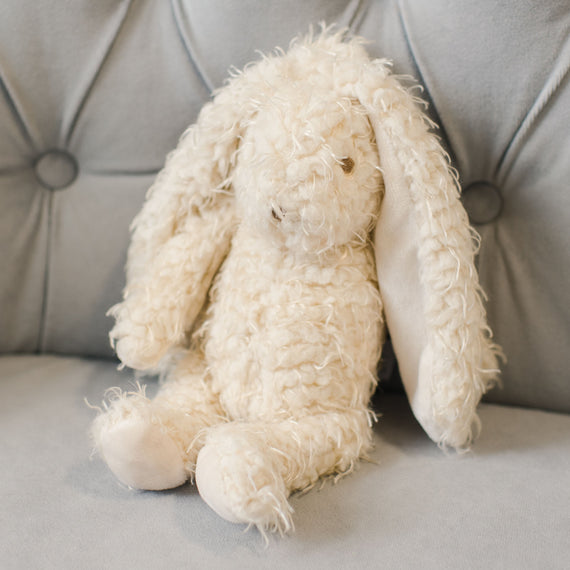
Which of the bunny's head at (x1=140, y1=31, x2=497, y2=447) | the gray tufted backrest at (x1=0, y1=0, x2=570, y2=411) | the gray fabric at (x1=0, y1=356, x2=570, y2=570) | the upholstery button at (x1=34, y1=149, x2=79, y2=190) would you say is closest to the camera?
the gray fabric at (x1=0, y1=356, x2=570, y2=570)

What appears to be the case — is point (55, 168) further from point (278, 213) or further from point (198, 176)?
point (278, 213)

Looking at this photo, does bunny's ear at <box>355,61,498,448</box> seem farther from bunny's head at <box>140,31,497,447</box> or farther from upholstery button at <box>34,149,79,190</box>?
upholstery button at <box>34,149,79,190</box>

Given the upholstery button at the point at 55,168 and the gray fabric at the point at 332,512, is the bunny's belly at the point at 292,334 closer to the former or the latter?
the gray fabric at the point at 332,512

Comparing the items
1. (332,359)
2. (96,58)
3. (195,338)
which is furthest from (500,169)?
(96,58)

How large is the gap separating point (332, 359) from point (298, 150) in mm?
217

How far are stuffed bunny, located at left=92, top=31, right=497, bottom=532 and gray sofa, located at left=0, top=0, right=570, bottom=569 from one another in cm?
5

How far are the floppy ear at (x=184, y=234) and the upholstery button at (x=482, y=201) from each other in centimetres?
30

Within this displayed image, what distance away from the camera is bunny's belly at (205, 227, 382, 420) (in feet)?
1.94

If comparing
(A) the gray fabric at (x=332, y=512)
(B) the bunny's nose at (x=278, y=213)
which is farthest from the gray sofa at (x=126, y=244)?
(B) the bunny's nose at (x=278, y=213)

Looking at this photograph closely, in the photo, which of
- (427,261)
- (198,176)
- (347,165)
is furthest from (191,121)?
(427,261)

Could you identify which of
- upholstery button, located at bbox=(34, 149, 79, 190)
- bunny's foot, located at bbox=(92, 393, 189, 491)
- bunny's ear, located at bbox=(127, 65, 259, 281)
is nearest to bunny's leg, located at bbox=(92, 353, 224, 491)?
bunny's foot, located at bbox=(92, 393, 189, 491)

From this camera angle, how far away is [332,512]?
519mm

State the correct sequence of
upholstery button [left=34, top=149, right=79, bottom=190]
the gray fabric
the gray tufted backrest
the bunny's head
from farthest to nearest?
upholstery button [left=34, top=149, right=79, bottom=190] → the gray tufted backrest → the bunny's head → the gray fabric

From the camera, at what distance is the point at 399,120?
580 mm
